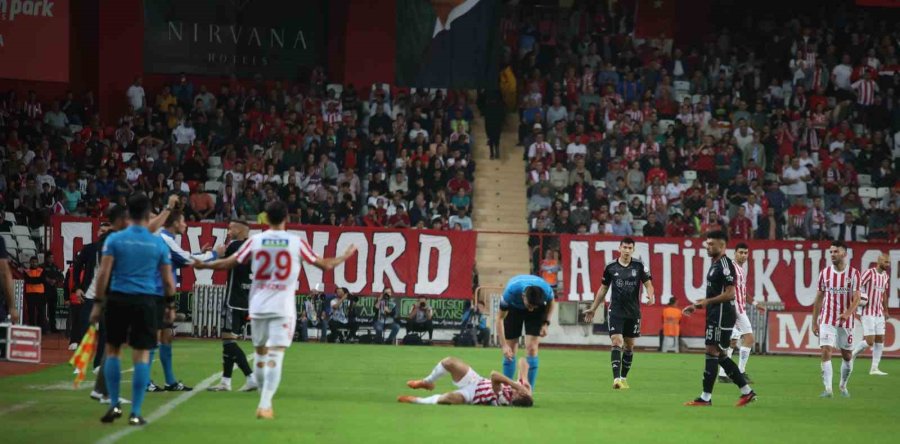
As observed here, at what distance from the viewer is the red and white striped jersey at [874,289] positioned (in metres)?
23.5

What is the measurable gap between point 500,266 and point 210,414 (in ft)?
74.4

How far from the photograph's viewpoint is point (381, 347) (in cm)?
3116

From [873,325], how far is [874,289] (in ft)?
2.69

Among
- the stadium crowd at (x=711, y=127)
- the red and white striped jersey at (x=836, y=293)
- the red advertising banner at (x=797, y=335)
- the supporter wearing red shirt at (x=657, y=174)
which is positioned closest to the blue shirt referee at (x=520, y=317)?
the red and white striped jersey at (x=836, y=293)

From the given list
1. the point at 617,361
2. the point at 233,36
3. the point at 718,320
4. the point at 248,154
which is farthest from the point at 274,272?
the point at 233,36

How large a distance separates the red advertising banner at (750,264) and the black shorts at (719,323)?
1695cm

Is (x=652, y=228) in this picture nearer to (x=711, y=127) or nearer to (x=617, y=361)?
(x=711, y=127)

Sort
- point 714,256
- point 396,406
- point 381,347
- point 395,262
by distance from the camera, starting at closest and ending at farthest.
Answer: point 396,406, point 714,256, point 381,347, point 395,262

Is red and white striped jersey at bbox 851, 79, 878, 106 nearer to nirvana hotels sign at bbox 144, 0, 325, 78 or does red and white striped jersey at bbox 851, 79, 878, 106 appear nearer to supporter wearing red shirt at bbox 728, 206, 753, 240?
supporter wearing red shirt at bbox 728, 206, 753, 240

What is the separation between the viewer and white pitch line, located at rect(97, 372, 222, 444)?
11.7 meters

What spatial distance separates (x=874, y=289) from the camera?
2372 cm

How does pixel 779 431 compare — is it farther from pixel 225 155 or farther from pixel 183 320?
pixel 225 155

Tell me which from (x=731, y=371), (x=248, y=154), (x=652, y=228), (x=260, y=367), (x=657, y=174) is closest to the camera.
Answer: (x=260, y=367)

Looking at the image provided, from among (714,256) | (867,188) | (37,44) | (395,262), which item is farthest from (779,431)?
(867,188)
